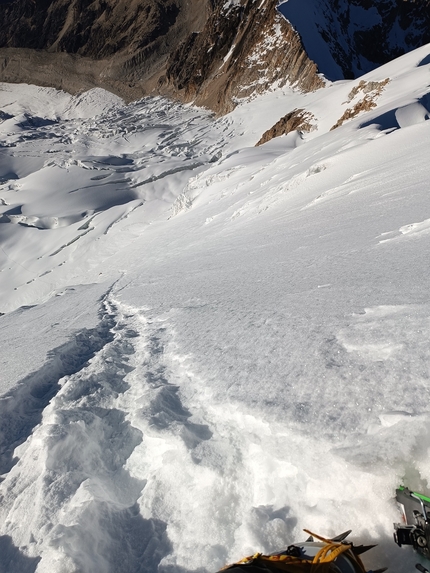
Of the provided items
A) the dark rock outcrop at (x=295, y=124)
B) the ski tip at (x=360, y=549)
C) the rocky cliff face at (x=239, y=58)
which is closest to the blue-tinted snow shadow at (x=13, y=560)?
the ski tip at (x=360, y=549)

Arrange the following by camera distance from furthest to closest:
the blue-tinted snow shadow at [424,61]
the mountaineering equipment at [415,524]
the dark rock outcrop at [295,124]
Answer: the dark rock outcrop at [295,124], the blue-tinted snow shadow at [424,61], the mountaineering equipment at [415,524]

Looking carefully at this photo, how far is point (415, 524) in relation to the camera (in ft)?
5.57

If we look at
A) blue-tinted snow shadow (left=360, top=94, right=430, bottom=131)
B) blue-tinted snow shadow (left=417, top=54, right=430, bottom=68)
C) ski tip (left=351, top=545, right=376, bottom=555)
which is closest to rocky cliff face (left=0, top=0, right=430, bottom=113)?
blue-tinted snow shadow (left=417, top=54, right=430, bottom=68)

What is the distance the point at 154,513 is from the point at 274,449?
2.26ft

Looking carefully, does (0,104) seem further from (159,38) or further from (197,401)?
(197,401)

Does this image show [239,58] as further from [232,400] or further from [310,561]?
[310,561]

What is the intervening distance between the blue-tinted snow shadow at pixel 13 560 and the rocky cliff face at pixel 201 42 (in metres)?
39.0

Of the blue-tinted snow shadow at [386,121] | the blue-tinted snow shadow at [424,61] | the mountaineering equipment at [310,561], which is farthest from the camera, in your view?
the blue-tinted snow shadow at [424,61]

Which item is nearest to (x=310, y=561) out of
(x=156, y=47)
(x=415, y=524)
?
(x=415, y=524)

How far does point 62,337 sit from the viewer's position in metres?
4.56

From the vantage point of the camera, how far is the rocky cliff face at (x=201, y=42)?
40.2 meters

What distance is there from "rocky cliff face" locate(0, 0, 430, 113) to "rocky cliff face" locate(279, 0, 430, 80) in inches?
4.7

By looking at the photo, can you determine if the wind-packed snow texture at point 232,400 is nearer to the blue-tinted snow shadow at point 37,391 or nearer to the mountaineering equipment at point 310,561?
the blue-tinted snow shadow at point 37,391

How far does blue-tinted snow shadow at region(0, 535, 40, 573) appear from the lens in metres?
1.93
